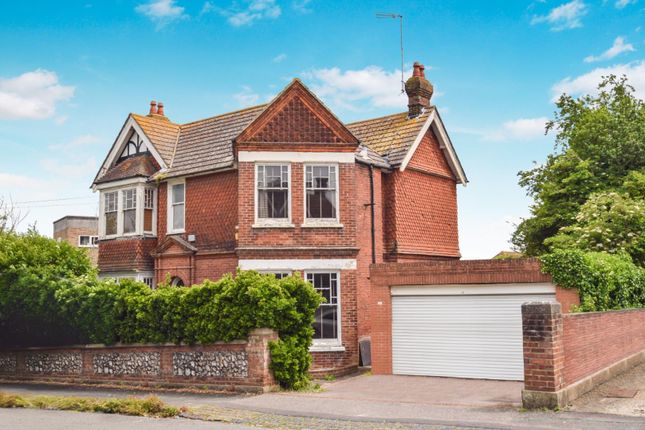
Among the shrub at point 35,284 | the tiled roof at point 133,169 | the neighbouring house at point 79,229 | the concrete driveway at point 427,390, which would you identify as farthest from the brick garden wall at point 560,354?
the neighbouring house at point 79,229

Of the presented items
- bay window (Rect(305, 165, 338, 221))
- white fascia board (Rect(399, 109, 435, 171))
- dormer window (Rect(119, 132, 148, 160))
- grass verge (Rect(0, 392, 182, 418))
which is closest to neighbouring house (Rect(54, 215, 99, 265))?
dormer window (Rect(119, 132, 148, 160))

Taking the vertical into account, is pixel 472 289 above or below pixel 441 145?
below

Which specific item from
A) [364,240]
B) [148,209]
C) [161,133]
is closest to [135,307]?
[148,209]

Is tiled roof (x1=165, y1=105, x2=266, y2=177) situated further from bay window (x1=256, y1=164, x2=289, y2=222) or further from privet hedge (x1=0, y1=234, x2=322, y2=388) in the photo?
privet hedge (x1=0, y1=234, x2=322, y2=388)

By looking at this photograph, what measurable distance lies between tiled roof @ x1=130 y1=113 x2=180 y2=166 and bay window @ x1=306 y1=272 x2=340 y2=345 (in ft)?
25.4

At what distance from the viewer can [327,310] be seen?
20.4 metres

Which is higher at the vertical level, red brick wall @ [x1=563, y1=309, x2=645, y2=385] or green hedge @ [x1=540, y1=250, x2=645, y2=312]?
green hedge @ [x1=540, y1=250, x2=645, y2=312]

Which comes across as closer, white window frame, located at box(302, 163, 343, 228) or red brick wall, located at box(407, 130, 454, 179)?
white window frame, located at box(302, 163, 343, 228)

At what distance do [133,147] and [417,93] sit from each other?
11.0m

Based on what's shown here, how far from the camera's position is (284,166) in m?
20.9

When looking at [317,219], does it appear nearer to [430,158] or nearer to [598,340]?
[430,158]

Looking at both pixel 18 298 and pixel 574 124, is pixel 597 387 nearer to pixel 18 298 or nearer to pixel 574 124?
pixel 18 298

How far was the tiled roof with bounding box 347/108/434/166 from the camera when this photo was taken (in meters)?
23.8

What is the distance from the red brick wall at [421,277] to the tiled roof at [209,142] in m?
6.38
